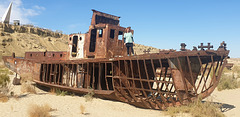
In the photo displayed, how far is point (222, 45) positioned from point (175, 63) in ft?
7.13

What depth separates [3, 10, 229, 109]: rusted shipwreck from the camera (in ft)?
24.0

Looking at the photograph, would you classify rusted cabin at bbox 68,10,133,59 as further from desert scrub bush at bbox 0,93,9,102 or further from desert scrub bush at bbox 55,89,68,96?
desert scrub bush at bbox 0,93,9,102

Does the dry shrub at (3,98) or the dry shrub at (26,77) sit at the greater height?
the dry shrub at (26,77)

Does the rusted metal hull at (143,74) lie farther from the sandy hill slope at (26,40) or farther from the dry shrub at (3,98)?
the sandy hill slope at (26,40)

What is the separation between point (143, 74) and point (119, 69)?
1.87 m

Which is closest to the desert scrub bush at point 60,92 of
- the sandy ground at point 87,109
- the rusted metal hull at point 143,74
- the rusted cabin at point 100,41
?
the rusted metal hull at point 143,74

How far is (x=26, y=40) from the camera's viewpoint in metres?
41.7

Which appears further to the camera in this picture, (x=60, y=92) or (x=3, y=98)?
(x=60, y=92)

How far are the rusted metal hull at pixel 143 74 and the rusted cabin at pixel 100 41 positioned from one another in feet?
3.16

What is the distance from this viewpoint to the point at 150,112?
8.34 meters

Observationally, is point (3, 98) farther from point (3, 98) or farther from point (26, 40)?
point (26, 40)

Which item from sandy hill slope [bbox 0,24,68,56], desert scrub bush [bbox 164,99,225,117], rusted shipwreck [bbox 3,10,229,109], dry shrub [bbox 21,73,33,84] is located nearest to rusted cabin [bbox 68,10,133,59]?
rusted shipwreck [bbox 3,10,229,109]

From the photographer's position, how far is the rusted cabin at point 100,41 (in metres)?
10.8

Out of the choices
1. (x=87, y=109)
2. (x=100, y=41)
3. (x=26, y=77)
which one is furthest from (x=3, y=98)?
(x=100, y=41)
